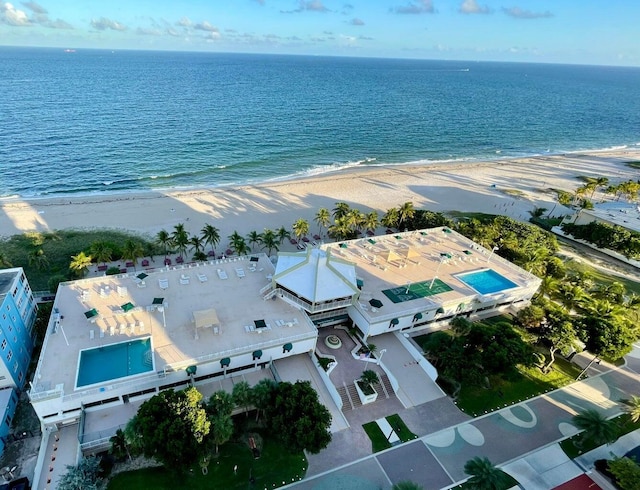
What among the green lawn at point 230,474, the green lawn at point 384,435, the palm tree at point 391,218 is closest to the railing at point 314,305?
the green lawn at point 384,435

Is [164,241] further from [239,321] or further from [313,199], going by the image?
[313,199]

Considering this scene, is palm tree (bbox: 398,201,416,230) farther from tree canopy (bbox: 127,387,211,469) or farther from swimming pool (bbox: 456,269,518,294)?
tree canopy (bbox: 127,387,211,469)

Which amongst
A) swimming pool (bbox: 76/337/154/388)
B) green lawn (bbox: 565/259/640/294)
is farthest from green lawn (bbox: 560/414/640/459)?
swimming pool (bbox: 76/337/154/388)

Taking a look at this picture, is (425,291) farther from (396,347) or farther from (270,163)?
(270,163)

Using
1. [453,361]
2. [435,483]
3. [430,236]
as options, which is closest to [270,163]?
[430,236]

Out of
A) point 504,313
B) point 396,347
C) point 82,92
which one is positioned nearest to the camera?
point 396,347

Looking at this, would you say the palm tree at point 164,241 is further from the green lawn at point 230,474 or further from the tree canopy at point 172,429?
the green lawn at point 230,474

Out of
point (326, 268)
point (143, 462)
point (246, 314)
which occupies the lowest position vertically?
point (143, 462)
